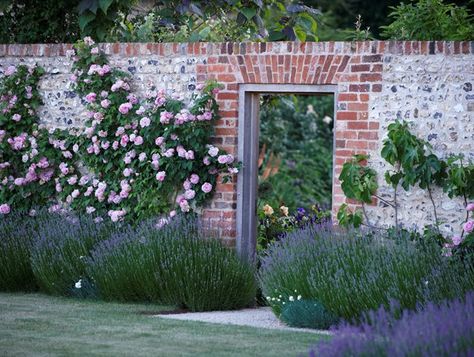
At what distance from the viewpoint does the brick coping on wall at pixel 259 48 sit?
8868 mm

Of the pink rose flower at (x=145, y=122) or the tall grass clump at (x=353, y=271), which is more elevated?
the pink rose flower at (x=145, y=122)

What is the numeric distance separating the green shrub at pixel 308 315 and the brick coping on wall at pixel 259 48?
239cm

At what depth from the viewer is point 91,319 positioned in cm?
832

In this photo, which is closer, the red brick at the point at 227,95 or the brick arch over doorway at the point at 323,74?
the brick arch over doorway at the point at 323,74

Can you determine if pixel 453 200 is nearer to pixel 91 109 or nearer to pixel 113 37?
pixel 91 109

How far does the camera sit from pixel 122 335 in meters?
7.54

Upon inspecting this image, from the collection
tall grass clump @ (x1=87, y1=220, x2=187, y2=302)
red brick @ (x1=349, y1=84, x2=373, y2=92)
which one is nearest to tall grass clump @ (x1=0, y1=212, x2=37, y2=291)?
tall grass clump @ (x1=87, y1=220, x2=187, y2=302)

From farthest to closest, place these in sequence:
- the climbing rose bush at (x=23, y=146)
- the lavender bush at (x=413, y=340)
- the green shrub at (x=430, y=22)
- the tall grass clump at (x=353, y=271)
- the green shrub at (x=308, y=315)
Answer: the climbing rose bush at (x=23, y=146) < the green shrub at (x=430, y=22) < the green shrub at (x=308, y=315) < the tall grass clump at (x=353, y=271) < the lavender bush at (x=413, y=340)

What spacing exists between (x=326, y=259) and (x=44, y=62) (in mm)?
4194

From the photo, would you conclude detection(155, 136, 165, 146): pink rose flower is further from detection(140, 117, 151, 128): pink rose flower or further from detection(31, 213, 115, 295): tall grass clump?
detection(31, 213, 115, 295): tall grass clump

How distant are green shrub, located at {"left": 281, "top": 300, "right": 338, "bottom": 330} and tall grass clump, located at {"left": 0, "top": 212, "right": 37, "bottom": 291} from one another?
3.20 m

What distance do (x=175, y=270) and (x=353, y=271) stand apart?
1.77 metres

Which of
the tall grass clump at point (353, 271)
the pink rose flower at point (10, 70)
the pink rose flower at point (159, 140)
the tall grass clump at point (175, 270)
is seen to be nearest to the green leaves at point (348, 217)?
the tall grass clump at point (353, 271)

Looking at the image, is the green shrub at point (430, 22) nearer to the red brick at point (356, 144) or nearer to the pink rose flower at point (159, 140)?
the red brick at point (356, 144)
